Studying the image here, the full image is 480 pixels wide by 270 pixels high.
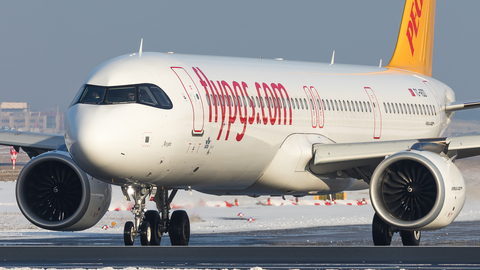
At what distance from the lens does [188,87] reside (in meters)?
16.2

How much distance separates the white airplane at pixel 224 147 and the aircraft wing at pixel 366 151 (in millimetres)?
25

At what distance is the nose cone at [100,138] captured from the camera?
14.2 metres

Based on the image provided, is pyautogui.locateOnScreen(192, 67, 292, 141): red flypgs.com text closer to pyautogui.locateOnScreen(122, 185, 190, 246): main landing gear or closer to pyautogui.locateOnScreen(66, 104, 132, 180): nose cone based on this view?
pyautogui.locateOnScreen(122, 185, 190, 246): main landing gear

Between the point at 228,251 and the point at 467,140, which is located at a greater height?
the point at 467,140

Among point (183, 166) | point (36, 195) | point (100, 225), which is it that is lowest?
point (100, 225)

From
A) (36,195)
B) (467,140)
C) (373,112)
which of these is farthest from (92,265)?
(373,112)

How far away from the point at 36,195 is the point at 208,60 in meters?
4.56

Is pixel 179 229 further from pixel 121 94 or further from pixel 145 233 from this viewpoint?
pixel 121 94

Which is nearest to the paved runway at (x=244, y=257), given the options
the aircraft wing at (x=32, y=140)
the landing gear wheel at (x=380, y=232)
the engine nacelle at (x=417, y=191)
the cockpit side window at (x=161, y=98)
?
the engine nacelle at (x=417, y=191)

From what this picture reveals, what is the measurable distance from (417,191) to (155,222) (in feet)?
17.7

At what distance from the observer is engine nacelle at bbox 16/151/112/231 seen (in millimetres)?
17797

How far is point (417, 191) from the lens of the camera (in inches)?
649

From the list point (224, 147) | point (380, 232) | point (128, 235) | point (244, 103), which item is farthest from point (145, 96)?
point (380, 232)

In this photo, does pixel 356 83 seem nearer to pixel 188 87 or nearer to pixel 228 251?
pixel 188 87
